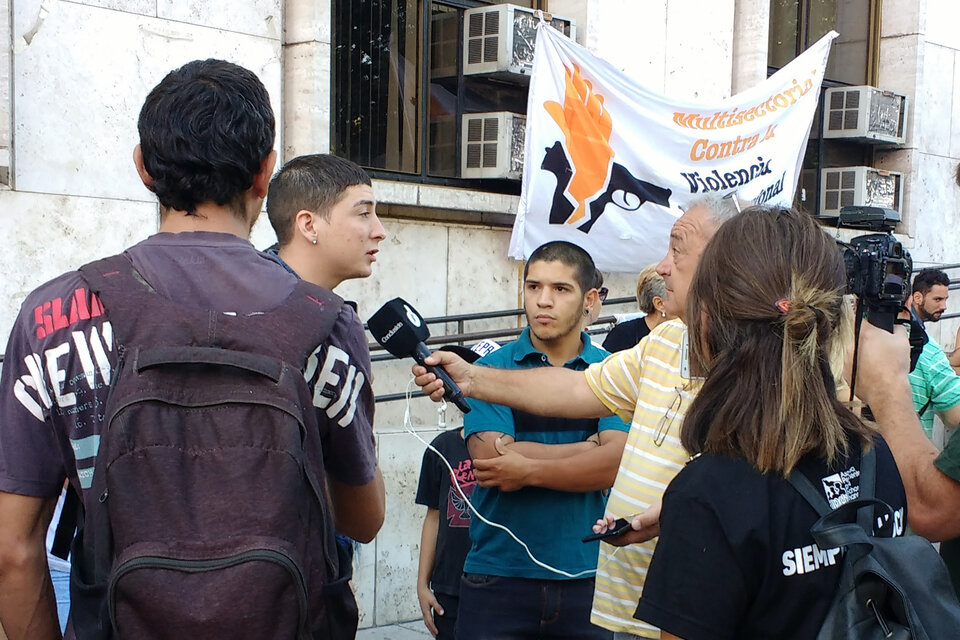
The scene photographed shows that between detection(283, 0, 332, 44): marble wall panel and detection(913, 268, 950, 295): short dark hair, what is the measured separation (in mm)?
5293

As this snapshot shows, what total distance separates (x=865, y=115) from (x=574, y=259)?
6.30 metres

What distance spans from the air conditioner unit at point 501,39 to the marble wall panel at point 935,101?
13.9 feet

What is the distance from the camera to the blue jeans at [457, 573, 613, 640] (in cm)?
367

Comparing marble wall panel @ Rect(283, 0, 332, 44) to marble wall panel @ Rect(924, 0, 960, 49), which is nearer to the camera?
marble wall panel @ Rect(283, 0, 332, 44)

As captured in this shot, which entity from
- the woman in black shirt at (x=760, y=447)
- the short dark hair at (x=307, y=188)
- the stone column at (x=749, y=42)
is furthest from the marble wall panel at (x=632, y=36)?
the woman in black shirt at (x=760, y=447)

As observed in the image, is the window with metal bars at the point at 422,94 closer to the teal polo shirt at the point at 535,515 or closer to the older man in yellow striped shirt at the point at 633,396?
the teal polo shirt at the point at 535,515

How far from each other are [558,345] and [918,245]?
6935mm

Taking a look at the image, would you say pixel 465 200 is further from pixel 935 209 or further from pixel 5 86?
pixel 935 209

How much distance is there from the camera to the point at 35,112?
520 centimetres

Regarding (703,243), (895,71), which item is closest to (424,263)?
(703,243)

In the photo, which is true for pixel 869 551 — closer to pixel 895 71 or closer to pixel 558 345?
pixel 558 345

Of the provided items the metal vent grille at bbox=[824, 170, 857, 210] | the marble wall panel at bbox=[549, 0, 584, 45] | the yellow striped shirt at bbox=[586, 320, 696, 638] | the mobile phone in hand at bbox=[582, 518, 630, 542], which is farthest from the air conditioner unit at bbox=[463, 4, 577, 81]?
the mobile phone in hand at bbox=[582, 518, 630, 542]

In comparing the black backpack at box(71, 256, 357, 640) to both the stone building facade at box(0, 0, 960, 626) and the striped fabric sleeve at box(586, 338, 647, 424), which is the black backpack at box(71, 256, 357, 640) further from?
the stone building facade at box(0, 0, 960, 626)

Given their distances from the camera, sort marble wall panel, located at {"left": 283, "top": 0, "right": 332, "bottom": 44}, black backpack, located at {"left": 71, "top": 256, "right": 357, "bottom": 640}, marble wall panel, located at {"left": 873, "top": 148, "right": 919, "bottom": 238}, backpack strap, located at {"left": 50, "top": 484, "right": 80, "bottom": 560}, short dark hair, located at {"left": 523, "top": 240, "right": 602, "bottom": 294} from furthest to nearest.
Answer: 1. marble wall panel, located at {"left": 873, "top": 148, "right": 919, "bottom": 238}
2. marble wall panel, located at {"left": 283, "top": 0, "right": 332, "bottom": 44}
3. short dark hair, located at {"left": 523, "top": 240, "right": 602, "bottom": 294}
4. backpack strap, located at {"left": 50, "top": 484, "right": 80, "bottom": 560}
5. black backpack, located at {"left": 71, "top": 256, "right": 357, "bottom": 640}
